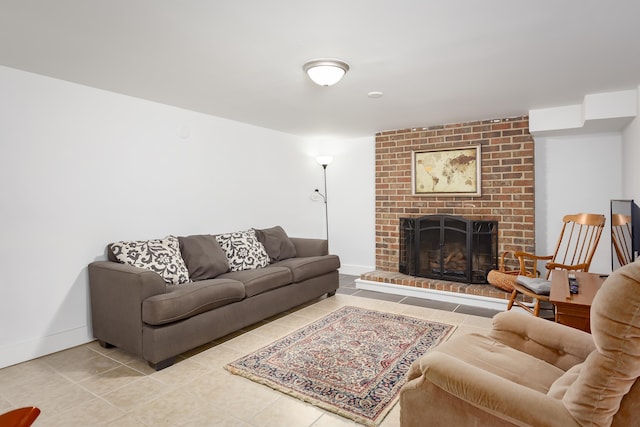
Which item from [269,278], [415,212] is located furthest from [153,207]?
[415,212]

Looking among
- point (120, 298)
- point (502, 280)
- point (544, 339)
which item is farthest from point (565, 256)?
point (120, 298)

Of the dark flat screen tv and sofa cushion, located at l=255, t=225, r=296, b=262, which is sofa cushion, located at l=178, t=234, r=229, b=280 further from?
the dark flat screen tv

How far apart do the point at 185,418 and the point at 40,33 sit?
95.1 inches

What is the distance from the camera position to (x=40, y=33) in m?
2.20

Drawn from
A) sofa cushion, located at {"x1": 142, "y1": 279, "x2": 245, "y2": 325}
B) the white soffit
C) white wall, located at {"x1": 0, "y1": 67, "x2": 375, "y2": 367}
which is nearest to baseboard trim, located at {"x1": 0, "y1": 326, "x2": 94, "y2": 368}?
white wall, located at {"x1": 0, "y1": 67, "x2": 375, "y2": 367}

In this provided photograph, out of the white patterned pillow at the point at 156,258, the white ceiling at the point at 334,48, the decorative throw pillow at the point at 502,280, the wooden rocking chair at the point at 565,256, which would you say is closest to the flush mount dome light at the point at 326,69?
the white ceiling at the point at 334,48

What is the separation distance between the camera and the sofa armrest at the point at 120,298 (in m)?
2.67

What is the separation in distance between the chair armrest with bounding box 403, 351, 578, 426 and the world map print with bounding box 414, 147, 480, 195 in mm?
3738

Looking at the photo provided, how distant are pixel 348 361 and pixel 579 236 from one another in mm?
3003

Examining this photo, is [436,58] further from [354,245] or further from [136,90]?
[354,245]

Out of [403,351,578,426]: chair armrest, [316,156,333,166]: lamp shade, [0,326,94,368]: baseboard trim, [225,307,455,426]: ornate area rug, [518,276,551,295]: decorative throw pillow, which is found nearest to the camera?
[403,351,578,426]: chair armrest

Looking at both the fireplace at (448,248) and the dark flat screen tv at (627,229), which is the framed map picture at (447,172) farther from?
the dark flat screen tv at (627,229)

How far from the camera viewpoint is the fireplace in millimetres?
4641

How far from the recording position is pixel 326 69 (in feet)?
8.66
